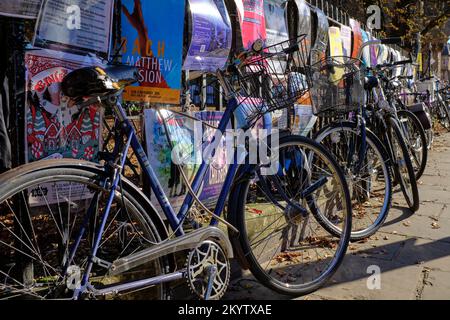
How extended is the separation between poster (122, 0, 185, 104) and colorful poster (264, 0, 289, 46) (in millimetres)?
1140

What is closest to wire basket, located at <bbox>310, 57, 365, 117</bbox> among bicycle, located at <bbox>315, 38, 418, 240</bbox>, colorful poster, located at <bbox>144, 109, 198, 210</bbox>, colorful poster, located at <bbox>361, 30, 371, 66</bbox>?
bicycle, located at <bbox>315, 38, 418, 240</bbox>

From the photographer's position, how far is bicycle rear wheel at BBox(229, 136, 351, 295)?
250 centimetres

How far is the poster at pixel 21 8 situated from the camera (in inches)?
75.0

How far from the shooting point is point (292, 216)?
9.48ft

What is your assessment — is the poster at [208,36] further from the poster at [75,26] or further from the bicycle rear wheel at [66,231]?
the bicycle rear wheel at [66,231]

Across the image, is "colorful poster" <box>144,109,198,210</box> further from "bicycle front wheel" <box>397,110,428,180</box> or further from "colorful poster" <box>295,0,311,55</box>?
"bicycle front wheel" <box>397,110,428,180</box>

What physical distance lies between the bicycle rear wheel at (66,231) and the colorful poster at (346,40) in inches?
160

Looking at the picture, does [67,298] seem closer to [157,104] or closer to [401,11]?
[157,104]

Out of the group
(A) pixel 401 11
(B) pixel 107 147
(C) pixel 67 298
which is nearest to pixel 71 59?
(B) pixel 107 147

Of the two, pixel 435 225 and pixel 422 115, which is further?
pixel 422 115

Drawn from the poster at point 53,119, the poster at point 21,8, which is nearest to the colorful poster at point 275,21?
the poster at point 53,119

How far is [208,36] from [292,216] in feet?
4.43

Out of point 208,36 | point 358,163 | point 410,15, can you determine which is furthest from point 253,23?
point 410,15

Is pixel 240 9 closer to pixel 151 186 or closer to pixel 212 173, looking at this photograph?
pixel 212 173
